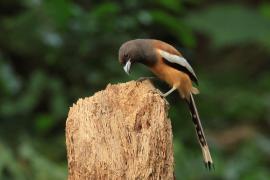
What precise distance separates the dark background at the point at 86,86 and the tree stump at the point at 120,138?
3.05 meters

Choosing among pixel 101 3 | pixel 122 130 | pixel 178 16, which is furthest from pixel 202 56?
pixel 122 130

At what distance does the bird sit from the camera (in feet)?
19.7

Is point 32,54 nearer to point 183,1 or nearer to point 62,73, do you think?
point 62,73

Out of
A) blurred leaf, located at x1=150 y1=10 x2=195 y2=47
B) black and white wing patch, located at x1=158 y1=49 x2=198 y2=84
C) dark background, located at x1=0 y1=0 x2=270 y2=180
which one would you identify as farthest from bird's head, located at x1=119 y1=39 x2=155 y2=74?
blurred leaf, located at x1=150 y1=10 x2=195 y2=47

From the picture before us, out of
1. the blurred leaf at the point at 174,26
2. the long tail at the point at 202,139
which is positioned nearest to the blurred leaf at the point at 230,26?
the blurred leaf at the point at 174,26

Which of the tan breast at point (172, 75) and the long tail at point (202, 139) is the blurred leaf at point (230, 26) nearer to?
the long tail at point (202, 139)

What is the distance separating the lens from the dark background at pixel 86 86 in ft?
28.0

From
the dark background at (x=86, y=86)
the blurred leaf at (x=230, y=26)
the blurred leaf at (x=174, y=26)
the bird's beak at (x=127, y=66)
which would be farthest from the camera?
the blurred leaf at (x=230, y=26)

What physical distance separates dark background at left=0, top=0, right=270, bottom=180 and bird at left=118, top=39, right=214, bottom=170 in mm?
2033

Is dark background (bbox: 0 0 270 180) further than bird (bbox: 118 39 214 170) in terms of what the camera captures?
Yes

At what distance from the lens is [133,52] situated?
5.99m

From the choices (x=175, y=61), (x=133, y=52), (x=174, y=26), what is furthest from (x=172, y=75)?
(x=174, y=26)

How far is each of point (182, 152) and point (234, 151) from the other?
1.20 metres

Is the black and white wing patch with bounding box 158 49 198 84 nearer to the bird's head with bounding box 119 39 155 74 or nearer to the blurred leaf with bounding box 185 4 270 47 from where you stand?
the bird's head with bounding box 119 39 155 74
